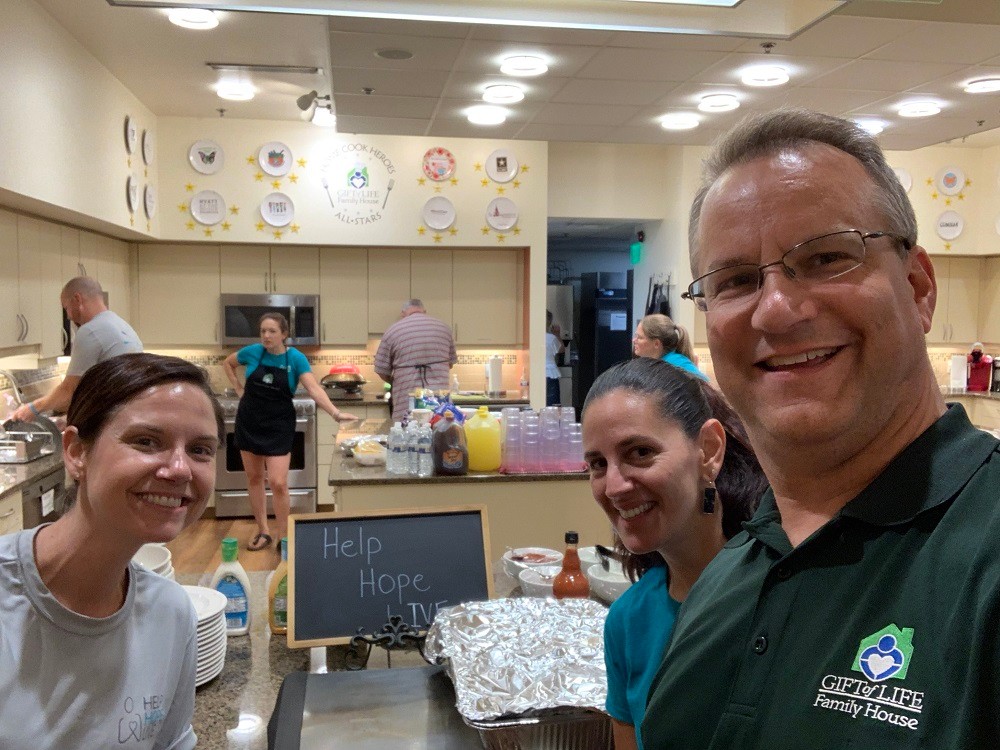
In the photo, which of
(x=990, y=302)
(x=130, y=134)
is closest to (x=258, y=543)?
(x=130, y=134)

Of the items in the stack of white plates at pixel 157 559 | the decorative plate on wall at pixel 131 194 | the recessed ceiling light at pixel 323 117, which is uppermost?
the recessed ceiling light at pixel 323 117

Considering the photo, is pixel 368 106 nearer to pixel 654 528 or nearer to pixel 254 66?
pixel 254 66

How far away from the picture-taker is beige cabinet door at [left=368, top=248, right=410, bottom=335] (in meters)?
7.05

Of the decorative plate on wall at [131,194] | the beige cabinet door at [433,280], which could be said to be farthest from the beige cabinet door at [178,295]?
the beige cabinet door at [433,280]

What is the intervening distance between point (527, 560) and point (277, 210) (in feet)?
16.6

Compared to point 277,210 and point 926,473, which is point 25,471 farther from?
point 926,473

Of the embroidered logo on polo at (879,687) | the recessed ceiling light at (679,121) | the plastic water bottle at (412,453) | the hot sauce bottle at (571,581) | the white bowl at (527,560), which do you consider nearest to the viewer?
the embroidered logo on polo at (879,687)

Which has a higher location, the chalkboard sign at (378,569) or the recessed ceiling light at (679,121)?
the recessed ceiling light at (679,121)

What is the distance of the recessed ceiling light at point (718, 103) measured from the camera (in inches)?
175

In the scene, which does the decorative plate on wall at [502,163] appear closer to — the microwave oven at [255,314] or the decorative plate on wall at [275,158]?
the decorative plate on wall at [275,158]

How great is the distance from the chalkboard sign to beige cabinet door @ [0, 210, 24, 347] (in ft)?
10.5

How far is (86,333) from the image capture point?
4.59 meters

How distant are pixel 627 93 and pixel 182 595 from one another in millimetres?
3668

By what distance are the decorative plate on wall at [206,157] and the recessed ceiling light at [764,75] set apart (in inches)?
167
